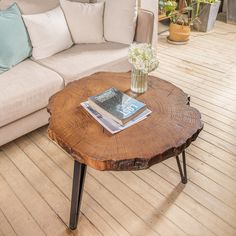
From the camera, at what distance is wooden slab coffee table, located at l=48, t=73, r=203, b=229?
3.90ft

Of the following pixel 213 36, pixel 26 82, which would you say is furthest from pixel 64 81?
pixel 213 36

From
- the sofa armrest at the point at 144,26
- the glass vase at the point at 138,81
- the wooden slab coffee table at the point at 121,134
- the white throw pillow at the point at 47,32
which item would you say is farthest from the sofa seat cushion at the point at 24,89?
the sofa armrest at the point at 144,26

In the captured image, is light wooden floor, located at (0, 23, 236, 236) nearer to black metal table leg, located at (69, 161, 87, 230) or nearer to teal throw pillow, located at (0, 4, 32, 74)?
black metal table leg, located at (69, 161, 87, 230)

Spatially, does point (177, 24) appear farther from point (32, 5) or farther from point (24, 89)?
point (24, 89)

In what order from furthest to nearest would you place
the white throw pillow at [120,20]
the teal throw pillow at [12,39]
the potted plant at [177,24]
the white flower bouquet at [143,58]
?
the potted plant at [177,24] < the white throw pillow at [120,20] < the teal throw pillow at [12,39] < the white flower bouquet at [143,58]

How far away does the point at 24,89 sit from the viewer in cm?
185

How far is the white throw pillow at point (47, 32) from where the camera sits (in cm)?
217

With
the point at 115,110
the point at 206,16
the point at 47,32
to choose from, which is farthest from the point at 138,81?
the point at 206,16

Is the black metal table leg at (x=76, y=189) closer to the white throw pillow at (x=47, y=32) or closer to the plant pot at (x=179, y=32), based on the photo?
the white throw pillow at (x=47, y=32)

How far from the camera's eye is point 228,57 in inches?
132

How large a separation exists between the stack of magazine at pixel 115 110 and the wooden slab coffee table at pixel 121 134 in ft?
0.10

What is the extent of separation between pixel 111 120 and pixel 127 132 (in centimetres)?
11

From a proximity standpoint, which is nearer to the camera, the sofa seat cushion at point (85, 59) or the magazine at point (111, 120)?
the magazine at point (111, 120)

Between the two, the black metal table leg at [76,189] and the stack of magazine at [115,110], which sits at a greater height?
the stack of magazine at [115,110]
